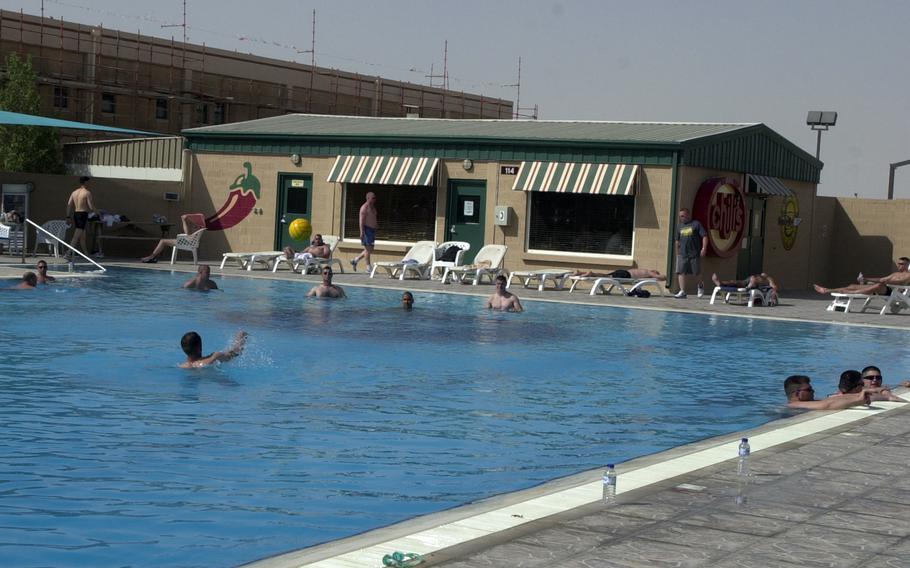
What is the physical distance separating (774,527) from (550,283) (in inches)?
762

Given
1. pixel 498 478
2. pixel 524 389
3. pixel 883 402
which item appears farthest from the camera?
pixel 524 389

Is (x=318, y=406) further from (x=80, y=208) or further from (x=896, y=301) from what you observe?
(x=80, y=208)

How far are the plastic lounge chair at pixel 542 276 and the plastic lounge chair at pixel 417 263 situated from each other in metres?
1.94

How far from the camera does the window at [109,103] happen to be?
53.9m

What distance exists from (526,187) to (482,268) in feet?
7.11

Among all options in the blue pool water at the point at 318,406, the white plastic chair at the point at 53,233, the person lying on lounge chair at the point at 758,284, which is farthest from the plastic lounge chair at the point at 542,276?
the white plastic chair at the point at 53,233

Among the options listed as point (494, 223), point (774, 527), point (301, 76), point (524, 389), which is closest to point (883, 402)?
point (524, 389)

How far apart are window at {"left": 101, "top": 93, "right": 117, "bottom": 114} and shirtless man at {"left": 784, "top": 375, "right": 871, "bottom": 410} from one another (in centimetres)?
4719

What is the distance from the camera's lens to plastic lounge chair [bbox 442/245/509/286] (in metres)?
24.8

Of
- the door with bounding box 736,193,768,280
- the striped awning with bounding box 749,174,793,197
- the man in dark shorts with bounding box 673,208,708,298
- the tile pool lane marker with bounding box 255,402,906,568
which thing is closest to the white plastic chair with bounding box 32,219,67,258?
the man in dark shorts with bounding box 673,208,708,298

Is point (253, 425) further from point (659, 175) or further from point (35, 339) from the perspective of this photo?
point (659, 175)

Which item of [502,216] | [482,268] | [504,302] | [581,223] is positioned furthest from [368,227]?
[504,302]

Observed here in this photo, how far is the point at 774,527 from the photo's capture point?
5.92 meters

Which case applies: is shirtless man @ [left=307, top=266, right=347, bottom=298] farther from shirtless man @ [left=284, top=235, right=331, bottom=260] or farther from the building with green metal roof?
the building with green metal roof
